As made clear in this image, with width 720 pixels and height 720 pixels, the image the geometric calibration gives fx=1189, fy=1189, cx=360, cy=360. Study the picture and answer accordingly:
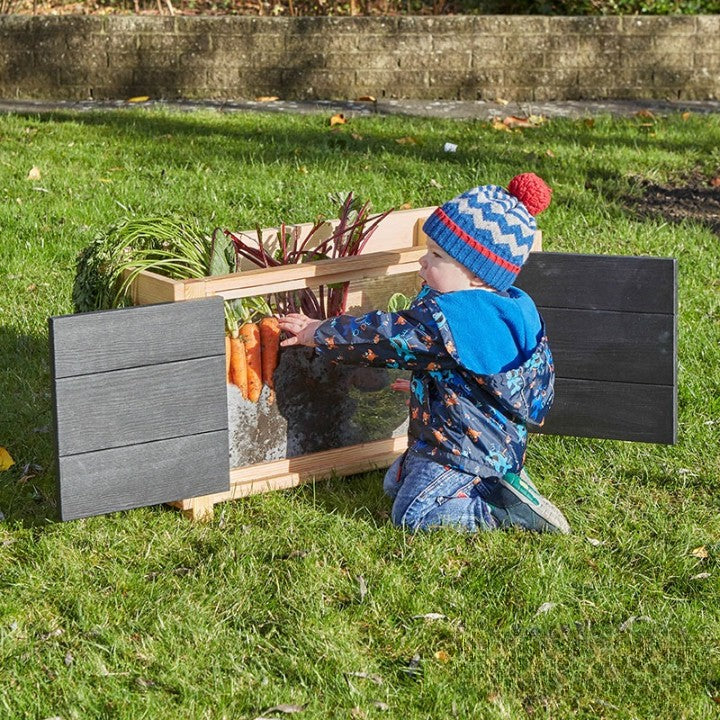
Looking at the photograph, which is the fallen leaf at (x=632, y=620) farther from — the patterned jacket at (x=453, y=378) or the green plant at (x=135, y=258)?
the green plant at (x=135, y=258)

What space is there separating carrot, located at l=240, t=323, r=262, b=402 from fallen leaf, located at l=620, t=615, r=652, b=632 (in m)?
1.31

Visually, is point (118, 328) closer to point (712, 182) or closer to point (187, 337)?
point (187, 337)

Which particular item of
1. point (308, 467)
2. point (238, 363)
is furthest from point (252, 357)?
point (308, 467)

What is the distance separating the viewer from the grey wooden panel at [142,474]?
3.24m

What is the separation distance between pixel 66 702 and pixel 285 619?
616 mm

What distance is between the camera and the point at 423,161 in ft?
23.4

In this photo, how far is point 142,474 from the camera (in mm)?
3344

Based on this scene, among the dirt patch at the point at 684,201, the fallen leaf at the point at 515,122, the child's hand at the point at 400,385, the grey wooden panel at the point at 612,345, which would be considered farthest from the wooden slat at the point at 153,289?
the fallen leaf at the point at 515,122

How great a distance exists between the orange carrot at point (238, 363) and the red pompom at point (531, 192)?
0.95 m

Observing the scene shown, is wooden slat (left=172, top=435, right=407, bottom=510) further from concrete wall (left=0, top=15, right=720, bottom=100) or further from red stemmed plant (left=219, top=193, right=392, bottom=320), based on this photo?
concrete wall (left=0, top=15, right=720, bottom=100)

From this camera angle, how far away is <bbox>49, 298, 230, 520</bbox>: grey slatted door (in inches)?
Result: 125

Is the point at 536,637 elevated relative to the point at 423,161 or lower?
lower

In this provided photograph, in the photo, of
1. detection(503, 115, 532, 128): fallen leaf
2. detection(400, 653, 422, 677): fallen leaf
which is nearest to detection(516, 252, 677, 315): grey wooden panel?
detection(400, 653, 422, 677): fallen leaf

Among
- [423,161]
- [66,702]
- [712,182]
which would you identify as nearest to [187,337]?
[66,702]
